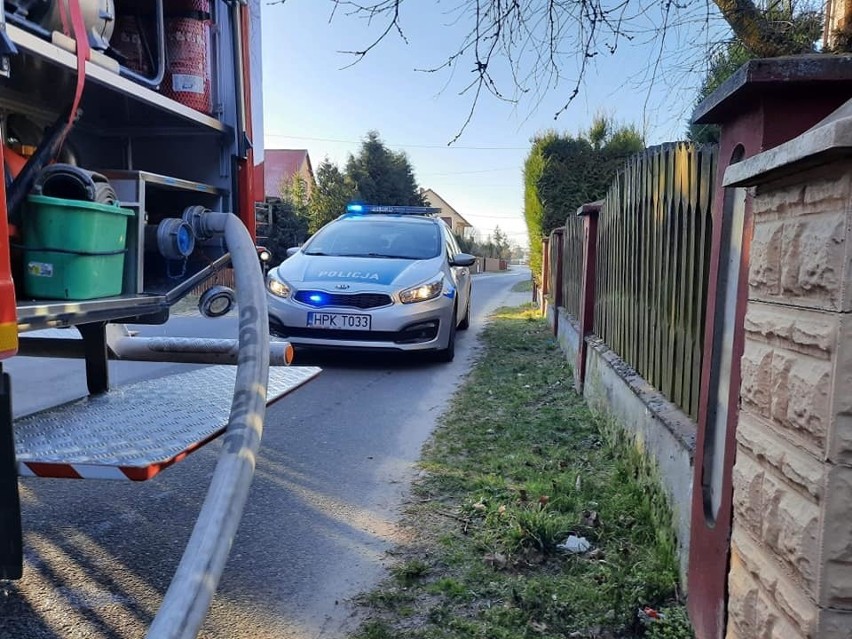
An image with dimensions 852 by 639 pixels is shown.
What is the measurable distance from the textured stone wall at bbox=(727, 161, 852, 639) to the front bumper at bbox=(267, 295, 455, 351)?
16.4 feet

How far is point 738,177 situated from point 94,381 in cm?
325

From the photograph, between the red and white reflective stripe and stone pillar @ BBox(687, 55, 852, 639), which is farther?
the red and white reflective stripe

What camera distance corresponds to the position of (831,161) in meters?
1.19

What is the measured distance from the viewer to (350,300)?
6.56 m

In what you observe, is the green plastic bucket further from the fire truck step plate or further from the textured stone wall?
the textured stone wall

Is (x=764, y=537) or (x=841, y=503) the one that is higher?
(x=841, y=503)

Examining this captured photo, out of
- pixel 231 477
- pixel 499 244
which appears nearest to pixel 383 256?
pixel 231 477

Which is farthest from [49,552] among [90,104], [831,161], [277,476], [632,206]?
[632,206]

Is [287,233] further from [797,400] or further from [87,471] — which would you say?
[797,400]

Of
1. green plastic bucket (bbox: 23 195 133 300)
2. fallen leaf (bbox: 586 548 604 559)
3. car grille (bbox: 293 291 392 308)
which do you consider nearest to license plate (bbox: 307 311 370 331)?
car grille (bbox: 293 291 392 308)

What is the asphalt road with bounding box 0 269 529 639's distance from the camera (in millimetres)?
2354

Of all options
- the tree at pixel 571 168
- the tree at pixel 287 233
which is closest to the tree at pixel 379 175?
the tree at pixel 287 233

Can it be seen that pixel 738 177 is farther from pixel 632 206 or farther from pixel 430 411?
pixel 430 411

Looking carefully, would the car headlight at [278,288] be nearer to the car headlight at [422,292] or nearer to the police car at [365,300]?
the police car at [365,300]
